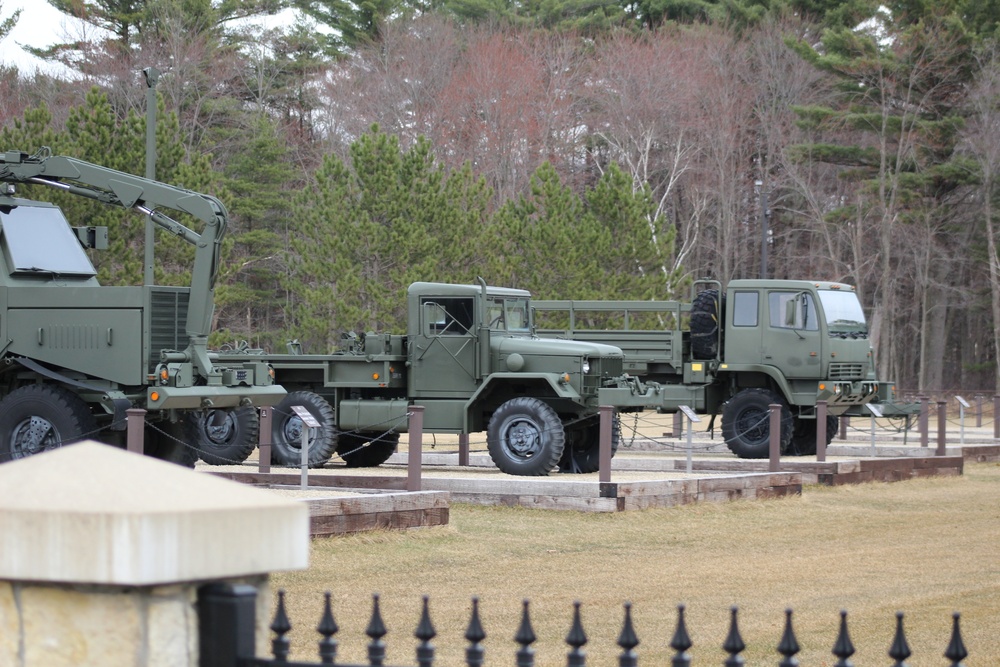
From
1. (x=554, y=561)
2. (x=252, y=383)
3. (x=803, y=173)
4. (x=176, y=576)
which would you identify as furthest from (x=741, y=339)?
(x=803, y=173)

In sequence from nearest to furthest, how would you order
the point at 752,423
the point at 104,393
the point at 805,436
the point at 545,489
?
the point at 104,393 < the point at 545,489 < the point at 752,423 < the point at 805,436

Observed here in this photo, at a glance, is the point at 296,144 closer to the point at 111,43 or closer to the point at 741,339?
the point at 111,43

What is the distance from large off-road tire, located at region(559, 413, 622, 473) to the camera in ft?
62.2

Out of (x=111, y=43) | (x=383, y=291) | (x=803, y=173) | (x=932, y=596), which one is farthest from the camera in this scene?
→ (x=803, y=173)

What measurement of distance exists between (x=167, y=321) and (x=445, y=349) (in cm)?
458

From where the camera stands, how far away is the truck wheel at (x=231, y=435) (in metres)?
18.9

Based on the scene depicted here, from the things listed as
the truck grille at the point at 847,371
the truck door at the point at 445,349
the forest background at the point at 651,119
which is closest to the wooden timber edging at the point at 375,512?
the truck door at the point at 445,349

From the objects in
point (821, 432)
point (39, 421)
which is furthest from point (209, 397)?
point (821, 432)

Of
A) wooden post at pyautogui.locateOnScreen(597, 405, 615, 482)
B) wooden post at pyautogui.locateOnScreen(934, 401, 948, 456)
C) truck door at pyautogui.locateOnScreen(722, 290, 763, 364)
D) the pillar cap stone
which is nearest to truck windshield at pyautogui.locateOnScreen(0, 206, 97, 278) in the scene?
wooden post at pyautogui.locateOnScreen(597, 405, 615, 482)

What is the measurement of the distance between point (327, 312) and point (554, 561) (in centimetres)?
2233

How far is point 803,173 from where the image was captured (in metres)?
51.0

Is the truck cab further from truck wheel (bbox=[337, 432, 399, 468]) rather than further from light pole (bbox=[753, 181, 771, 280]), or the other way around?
light pole (bbox=[753, 181, 771, 280])

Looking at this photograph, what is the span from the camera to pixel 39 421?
1456 centimetres

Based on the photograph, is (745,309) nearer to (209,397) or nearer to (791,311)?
(791,311)
